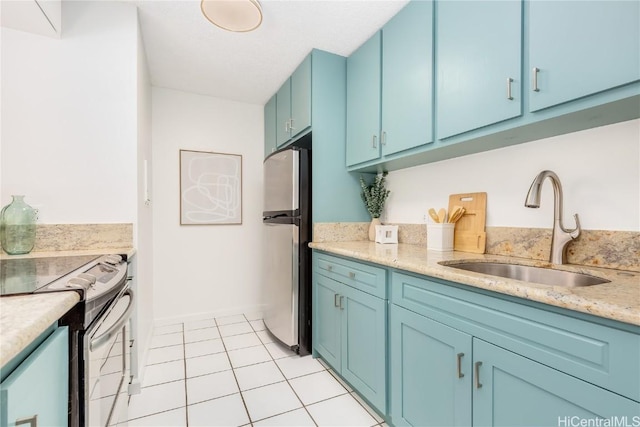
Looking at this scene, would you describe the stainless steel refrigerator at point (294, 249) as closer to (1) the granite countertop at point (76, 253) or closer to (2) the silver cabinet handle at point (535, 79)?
(1) the granite countertop at point (76, 253)

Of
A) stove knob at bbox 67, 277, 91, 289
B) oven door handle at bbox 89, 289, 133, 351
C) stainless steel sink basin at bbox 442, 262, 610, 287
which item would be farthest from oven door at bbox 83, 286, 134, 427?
stainless steel sink basin at bbox 442, 262, 610, 287

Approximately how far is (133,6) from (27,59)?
26.4 inches

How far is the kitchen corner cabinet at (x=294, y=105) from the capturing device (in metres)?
2.35

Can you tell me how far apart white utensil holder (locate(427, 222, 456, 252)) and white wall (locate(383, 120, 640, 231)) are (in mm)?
216

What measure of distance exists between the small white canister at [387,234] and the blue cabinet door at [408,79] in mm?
569

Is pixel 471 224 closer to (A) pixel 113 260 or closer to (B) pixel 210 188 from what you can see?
(A) pixel 113 260

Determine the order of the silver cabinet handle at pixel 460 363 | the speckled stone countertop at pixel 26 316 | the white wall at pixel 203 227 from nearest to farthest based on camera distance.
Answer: the speckled stone countertop at pixel 26 316 → the silver cabinet handle at pixel 460 363 → the white wall at pixel 203 227

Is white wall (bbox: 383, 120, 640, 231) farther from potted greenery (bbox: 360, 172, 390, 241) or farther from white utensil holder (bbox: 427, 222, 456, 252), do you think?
potted greenery (bbox: 360, 172, 390, 241)

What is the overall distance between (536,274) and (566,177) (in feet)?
1.55

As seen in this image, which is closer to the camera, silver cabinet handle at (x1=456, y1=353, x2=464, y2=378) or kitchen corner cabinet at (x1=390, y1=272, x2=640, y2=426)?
kitchen corner cabinet at (x1=390, y1=272, x2=640, y2=426)

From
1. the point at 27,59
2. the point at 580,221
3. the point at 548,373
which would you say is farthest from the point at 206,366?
the point at 580,221

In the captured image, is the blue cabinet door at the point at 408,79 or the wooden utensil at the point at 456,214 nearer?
the blue cabinet door at the point at 408,79

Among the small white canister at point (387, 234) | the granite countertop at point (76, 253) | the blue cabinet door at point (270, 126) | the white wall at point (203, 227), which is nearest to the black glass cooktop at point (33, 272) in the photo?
the granite countertop at point (76, 253)

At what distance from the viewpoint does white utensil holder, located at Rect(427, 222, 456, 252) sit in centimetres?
175
